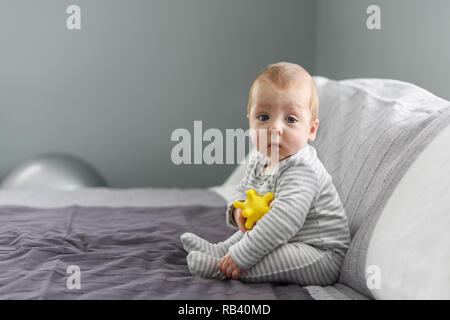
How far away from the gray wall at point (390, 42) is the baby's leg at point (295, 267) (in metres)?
0.80

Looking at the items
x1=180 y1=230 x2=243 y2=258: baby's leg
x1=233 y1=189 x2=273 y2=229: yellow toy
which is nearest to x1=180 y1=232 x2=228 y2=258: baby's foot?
x1=180 y1=230 x2=243 y2=258: baby's leg

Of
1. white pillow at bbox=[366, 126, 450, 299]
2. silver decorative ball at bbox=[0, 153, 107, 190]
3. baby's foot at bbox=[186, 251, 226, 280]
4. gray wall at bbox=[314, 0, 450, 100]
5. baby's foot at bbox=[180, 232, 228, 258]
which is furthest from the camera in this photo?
silver decorative ball at bbox=[0, 153, 107, 190]

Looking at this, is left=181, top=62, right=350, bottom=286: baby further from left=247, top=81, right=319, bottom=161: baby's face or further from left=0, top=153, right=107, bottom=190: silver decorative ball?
left=0, top=153, right=107, bottom=190: silver decorative ball

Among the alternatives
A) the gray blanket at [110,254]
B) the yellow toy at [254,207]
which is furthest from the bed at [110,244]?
the yellow toy at [254,207]

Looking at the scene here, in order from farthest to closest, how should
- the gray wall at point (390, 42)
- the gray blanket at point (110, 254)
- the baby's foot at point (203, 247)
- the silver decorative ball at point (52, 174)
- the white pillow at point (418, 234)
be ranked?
the silver decorative ball at point (52, 174), the gray wall at point (390, 42), the baby's foot at point (203, 247), the gray blanket at point (110, 254), the white pillow at point (418, 234)

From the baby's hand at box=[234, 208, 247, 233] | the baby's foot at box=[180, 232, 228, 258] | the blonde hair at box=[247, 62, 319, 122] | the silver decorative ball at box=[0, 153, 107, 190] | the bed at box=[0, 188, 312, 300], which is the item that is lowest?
the silver decorative ball at box=[0, 153, 107, 190]

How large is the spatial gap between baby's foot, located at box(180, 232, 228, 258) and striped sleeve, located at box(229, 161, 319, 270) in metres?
0.13

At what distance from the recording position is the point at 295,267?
1.10 meters

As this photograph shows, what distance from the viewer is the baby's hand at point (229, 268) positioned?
111 cm

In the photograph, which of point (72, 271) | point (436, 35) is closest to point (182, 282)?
point (72, 271)

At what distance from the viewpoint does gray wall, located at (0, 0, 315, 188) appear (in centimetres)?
297

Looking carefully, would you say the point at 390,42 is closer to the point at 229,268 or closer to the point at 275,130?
the point at 275,130

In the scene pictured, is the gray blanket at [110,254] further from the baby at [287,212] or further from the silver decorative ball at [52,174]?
the silver decorative ball at [52,174]

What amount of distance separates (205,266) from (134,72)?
208 cm
